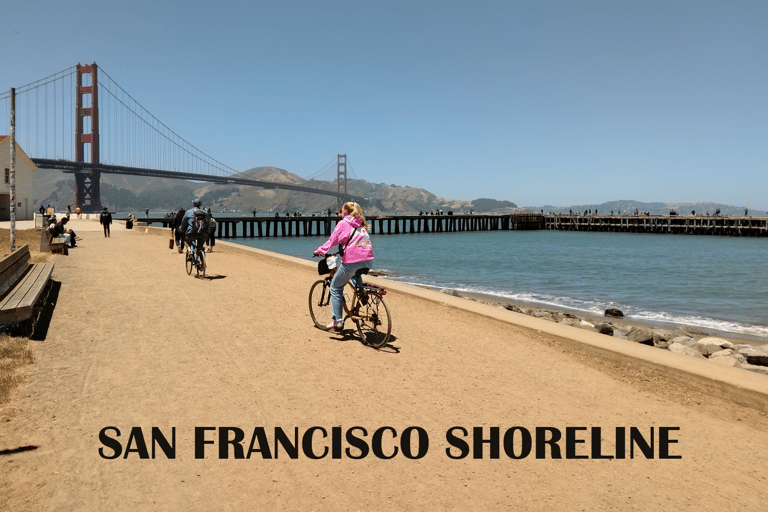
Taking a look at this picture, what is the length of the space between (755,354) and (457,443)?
32.8ft

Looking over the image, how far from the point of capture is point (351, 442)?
152 inches

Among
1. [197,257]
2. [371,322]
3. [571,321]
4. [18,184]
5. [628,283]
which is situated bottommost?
[628,283]

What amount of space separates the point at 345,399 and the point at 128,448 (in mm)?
1683

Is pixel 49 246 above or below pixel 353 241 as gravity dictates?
below

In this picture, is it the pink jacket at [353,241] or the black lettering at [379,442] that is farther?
the pink jacket at [353,241]

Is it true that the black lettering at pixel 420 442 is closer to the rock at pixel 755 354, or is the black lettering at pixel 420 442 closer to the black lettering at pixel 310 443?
the black lettering at pixel 310 443

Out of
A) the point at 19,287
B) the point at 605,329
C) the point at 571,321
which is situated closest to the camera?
the point at 19,287

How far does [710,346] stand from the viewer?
37.5 ft

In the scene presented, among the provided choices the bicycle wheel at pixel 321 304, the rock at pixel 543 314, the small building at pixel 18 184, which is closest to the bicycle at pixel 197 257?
the bicycle wheel at pixel 321 304

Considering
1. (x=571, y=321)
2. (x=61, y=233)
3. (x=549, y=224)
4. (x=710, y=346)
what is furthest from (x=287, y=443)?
(x=549, y=224)

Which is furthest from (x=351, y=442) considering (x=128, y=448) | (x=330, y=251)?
(x=330, y=251)

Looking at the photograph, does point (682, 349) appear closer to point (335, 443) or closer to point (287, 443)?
point (335, 443)

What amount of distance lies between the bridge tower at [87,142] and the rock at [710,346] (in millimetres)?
77712

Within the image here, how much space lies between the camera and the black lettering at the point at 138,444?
11.9ft
